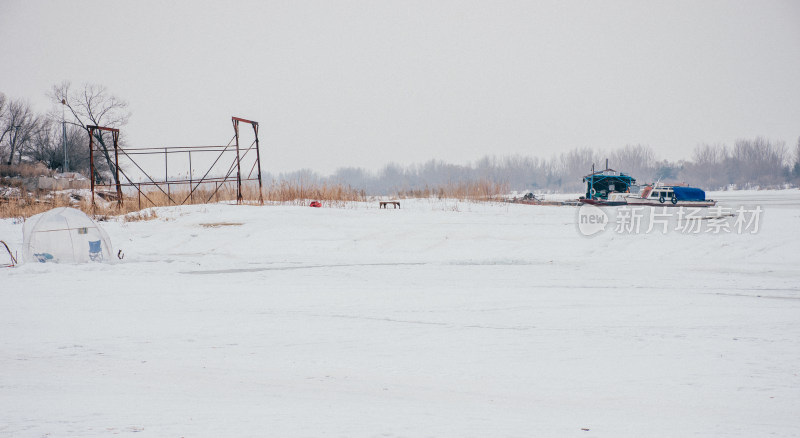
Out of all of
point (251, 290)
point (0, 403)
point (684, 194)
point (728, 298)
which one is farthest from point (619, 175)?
point (0, 403)

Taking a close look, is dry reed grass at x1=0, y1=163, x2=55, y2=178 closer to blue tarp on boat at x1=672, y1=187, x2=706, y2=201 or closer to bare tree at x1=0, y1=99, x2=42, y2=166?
bare tree at x1=0, y1=99, x2=42, y2=166

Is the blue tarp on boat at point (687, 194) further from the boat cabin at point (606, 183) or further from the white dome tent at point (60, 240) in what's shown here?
the white dome tent at point (60, 240)

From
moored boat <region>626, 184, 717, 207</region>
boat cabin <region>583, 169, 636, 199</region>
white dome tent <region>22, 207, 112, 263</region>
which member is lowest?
white dome tent <region>22, 207, 112, 263</region>

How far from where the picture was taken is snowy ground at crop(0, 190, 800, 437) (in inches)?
162

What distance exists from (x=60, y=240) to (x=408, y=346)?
10085mm

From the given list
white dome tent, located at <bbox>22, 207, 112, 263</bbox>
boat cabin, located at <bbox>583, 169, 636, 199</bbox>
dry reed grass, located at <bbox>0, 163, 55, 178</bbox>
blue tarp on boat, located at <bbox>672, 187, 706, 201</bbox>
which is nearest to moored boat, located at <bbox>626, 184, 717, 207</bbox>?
blue tarp on boat, located at <bbox>672, 187, 706, 201</bbox>

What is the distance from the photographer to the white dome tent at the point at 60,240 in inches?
483

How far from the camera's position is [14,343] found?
6.13 metres

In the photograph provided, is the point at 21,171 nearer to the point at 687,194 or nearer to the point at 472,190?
the point at 472,190

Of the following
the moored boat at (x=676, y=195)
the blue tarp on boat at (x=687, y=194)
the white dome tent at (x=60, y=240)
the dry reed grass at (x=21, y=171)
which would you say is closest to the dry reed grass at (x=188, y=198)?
the white dome tent at (x=60, y=240)

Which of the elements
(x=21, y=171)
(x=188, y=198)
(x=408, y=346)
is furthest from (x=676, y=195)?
(x=21, y=171)

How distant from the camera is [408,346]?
599 centimetres

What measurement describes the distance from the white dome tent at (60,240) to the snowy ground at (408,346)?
2.63 ft

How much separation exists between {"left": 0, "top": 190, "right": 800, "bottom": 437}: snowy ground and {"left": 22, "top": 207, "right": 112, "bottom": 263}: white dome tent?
803mm
